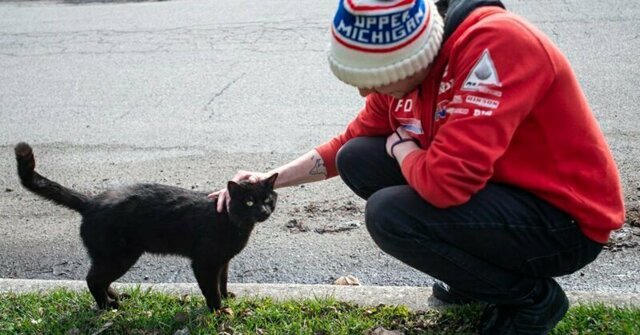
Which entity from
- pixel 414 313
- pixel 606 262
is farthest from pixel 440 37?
pixel 606 262

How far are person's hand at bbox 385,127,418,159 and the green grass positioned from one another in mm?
757

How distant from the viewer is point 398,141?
2.78m

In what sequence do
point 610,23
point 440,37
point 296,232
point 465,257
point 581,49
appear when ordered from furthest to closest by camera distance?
point 610,23, point 581,49, point 296,232, point 465,257, point 440,37

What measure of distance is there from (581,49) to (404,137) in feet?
18.1

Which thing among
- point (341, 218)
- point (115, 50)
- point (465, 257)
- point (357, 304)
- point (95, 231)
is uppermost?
point (465, 257)

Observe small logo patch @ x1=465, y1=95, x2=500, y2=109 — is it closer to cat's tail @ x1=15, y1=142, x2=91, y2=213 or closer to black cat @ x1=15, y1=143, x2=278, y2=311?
black cat @ x1=15, y1=143, x2=278, y2=311

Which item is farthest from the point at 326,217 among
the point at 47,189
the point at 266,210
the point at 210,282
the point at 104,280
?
the point at 47,189

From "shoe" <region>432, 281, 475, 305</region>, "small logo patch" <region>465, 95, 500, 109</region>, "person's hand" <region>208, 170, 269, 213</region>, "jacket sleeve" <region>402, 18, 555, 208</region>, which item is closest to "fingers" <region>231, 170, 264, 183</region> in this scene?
"person's hand" <region>208, 170, 269, 213</region>

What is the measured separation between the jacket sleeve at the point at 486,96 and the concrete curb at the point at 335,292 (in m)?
1.03

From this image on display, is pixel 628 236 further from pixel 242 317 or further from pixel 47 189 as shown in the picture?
pixel 47 189

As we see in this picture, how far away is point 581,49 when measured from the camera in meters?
7.61

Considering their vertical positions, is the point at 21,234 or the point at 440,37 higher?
the point at 440,37

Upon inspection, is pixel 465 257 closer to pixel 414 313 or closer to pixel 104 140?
pixel 414 313

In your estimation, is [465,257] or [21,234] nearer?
[465,257]
